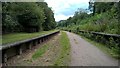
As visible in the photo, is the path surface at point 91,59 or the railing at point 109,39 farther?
the railing at point 109,39

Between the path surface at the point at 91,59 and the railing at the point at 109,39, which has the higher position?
the railing at the point at 109,39

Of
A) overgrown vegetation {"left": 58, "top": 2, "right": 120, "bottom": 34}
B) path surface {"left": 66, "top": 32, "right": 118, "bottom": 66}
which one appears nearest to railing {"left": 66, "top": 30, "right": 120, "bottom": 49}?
overgrown vegetation {"left": 58, "top": 2, "right": 120, "bottom": 34}

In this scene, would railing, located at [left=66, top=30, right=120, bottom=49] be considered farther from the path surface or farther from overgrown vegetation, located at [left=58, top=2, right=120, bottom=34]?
the path surface

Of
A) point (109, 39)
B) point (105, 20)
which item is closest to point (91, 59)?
point (109, 39)

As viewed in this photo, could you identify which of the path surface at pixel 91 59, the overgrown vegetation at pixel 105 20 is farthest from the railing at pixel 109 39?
the path surface at pixel 91 59

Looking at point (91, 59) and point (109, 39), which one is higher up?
point (109, 39)

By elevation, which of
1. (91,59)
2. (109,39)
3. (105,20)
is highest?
(105,20)

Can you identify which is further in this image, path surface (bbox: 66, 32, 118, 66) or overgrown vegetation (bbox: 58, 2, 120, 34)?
overgrown vegetation (bbox: 58, 2, 120, 34)

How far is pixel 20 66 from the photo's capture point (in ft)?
24.4

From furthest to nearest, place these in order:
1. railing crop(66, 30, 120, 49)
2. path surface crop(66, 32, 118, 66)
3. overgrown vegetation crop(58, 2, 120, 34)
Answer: overgrown vegetation crop(58, 2, 120, 34)
railing crop(66, 30, 120, 49)
path surface crop(66, 32, 118, 66)

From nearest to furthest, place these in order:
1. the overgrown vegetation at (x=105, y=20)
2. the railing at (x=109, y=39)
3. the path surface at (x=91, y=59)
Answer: the path surface at (x=91, y=59), the railing at (x=109, y=39), the overgrown vegetation at (x=105, y=20)

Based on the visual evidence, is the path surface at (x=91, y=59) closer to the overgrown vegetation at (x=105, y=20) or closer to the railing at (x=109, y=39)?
the railing at (x=109, y=39)

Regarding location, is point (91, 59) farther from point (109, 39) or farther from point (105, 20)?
point (105, 20)

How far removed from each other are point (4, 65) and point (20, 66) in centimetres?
62
